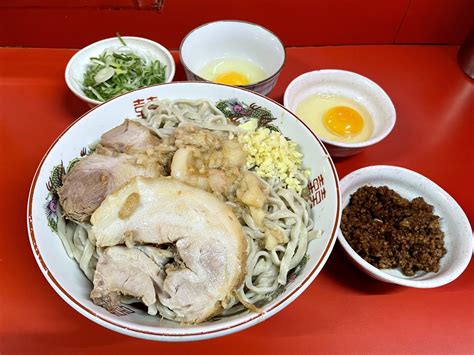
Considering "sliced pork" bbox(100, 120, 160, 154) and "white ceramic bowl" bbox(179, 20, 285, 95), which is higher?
"white ceramic bowl" bbox(179, 20, 285, 95)

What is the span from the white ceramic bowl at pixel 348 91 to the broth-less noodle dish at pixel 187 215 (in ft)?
1.87

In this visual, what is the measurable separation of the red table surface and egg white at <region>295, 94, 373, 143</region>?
13cm

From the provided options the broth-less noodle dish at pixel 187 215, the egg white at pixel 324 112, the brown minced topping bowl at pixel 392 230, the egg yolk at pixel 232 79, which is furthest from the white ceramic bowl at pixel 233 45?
the brown minced topping bowl at pixel 392 230

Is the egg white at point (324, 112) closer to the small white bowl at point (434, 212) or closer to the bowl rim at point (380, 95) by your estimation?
the bowl rim at point (380, 95)

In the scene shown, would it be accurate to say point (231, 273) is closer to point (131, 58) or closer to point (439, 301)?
point (439, 301)

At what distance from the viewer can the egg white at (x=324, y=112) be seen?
2.35 metres

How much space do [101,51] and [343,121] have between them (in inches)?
63.2

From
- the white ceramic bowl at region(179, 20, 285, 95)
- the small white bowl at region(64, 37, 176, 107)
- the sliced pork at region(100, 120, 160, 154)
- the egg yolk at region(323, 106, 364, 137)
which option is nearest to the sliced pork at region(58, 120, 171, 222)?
the sliced pork at region(100, 120, 160, 154)

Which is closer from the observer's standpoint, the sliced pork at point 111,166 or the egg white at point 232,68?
the sliced pork at point 111,166

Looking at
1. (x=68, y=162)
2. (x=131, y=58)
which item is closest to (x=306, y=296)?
(x=68, y=162)

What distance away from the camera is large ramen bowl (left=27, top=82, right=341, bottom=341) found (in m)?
1.31

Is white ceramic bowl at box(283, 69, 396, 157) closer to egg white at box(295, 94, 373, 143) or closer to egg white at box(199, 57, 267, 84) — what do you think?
egg white at box(295, 94, 373, 143)

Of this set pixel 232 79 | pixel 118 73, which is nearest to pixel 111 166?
pixel 118 73

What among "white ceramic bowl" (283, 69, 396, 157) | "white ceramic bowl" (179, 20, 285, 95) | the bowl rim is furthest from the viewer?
"white ceramic bowl" (179, 20, 285, 95)
